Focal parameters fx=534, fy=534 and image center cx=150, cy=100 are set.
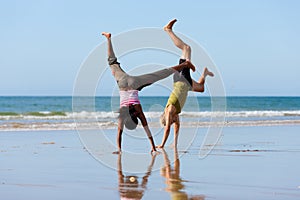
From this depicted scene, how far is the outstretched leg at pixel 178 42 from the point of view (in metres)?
10.7

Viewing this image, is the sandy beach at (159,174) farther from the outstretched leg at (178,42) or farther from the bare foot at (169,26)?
the bare foot at (169,26)

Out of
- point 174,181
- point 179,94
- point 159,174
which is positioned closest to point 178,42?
point 179,94

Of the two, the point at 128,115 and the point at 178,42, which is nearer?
the point at 178,42

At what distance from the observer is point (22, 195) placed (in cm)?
667

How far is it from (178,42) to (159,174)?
3.45m

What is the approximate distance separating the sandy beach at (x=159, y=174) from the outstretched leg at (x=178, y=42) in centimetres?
204

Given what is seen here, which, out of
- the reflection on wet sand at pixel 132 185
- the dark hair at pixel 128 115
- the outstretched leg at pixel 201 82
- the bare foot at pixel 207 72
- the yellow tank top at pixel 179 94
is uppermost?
the bare foot at pixel 207 72

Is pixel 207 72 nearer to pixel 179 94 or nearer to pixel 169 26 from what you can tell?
pixel 179 94

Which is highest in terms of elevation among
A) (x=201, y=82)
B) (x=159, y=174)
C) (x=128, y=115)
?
(x=201, y=82)

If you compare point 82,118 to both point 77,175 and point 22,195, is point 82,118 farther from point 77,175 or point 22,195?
point 22,195

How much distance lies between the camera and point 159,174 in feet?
27.3

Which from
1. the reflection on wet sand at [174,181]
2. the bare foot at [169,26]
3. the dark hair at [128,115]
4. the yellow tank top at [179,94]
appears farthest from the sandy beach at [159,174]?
the bare foot at [169,26]

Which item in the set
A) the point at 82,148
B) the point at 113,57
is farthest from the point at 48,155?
the point at 113,57

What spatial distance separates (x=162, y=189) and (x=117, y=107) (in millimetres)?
5062
